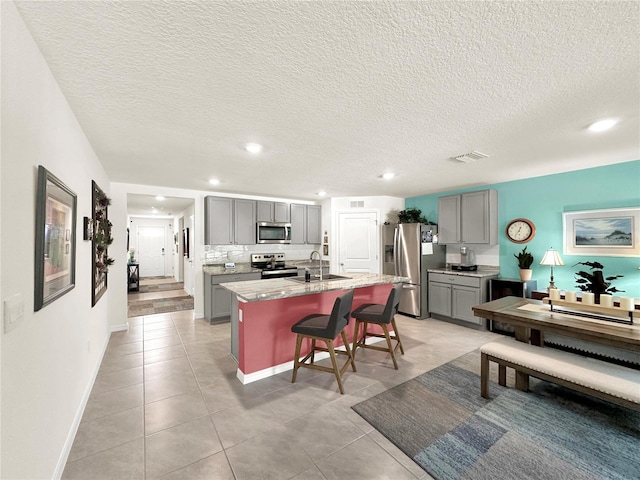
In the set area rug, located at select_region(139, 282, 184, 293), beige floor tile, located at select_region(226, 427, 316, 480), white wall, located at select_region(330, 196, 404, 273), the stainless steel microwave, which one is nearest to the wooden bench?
beige floor tile, located at select_region(226, 427, 316, 480)

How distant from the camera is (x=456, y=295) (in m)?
4.74

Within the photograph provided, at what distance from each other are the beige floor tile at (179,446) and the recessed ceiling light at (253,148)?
97.2 inches

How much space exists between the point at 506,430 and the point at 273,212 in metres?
4.85

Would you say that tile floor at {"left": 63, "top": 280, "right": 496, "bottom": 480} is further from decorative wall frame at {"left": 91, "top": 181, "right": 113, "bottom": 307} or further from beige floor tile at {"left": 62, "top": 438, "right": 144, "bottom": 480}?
decorative wall frame at {"left": 91, "top": 181, "right": 113, "bottom": 307}

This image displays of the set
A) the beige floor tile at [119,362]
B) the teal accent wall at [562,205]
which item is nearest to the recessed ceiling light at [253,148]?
the beige floor tile at [119,362]

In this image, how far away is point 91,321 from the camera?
272cm

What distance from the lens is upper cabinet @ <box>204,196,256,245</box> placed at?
200 inches

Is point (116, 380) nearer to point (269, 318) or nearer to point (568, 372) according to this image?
point (269, 318)

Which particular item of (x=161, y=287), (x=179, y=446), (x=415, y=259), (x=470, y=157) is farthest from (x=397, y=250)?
(x=161, y=287)

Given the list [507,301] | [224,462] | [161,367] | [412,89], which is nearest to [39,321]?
[224,462]

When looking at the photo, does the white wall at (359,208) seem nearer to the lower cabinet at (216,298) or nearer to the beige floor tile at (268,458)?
the lower cabinet at (216,298)

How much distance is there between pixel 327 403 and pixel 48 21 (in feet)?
9.73

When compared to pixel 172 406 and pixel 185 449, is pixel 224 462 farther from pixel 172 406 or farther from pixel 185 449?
pixel 172 406

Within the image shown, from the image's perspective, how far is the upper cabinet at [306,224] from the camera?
6.09 meters
